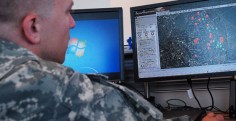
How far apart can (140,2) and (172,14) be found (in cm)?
65

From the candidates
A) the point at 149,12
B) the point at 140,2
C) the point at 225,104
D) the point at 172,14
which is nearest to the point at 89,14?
the point at 149,12

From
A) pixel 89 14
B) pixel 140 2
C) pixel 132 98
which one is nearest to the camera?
pixel 132 98

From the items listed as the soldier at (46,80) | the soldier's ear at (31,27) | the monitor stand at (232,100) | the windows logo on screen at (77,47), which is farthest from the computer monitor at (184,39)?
the soldier's ear at (31,27)

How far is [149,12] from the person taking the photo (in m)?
1.41

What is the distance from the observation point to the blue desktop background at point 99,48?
149cm

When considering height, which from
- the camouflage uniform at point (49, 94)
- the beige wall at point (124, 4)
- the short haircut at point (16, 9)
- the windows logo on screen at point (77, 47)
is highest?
the beige wall at point (124, 4)

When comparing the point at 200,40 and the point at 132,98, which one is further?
the point at 200,40

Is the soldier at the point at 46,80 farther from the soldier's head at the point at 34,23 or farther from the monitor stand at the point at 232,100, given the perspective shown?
the monitor stand at the point at 232,100

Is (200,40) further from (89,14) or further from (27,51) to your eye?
(27,51)

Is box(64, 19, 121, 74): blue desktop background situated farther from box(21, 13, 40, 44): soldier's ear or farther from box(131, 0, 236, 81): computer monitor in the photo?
box(21, 13, 40, 44): soldier's ear

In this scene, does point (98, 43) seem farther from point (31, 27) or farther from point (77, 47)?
point (31, 27)

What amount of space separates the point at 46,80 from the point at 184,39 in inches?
35.4

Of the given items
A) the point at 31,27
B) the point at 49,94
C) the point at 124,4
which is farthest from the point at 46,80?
A: the point at 124,4

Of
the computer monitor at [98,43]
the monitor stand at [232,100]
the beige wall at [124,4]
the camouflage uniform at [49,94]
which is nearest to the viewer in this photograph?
the camouflage uniform at [49,94]
